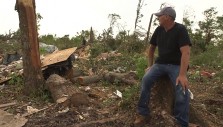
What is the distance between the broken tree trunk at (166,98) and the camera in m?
5.53

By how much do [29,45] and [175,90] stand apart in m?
3.44

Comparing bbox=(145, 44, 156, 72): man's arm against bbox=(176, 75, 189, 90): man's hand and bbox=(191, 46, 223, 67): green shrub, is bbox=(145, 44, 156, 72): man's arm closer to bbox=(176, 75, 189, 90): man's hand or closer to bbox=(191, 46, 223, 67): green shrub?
bbox=(176, 75, 189, 90): man's hand

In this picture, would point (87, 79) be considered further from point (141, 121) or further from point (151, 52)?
point (141, 121)

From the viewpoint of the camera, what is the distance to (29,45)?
7395mm

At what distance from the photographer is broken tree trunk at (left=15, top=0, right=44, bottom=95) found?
7.28 metres

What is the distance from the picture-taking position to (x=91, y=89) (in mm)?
7941

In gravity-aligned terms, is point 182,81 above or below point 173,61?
below

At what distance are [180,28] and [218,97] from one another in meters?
3.22

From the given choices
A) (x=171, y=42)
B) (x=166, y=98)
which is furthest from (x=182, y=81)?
(x=166, y=98)

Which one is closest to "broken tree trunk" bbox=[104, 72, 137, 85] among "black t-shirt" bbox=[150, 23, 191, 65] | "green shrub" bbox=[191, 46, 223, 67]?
"black t-shirt" bbox=[150, 23, 191, 65]

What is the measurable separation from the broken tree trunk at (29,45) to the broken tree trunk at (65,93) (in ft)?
0.97

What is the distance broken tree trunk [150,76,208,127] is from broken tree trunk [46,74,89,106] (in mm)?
1463

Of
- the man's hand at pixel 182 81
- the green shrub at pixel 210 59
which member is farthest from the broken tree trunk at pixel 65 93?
the green shrub at pixel 210 59

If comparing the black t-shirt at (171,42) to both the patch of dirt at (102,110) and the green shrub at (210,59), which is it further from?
the green shrub at (210,59)
